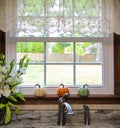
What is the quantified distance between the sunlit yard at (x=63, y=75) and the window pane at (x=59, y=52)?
7 centimetres

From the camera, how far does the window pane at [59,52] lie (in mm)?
2574

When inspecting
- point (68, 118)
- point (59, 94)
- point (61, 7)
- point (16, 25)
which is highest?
point (61, 7)

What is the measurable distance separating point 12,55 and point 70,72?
564mm

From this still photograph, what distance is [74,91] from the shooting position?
100 inches

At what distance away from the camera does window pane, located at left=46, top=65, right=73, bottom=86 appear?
259 cm

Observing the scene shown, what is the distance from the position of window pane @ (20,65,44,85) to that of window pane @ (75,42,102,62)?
37 centimetres

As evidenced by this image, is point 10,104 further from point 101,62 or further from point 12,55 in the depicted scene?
point 101,62

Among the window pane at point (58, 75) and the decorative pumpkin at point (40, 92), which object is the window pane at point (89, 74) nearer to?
the window pane at point (58, 75)

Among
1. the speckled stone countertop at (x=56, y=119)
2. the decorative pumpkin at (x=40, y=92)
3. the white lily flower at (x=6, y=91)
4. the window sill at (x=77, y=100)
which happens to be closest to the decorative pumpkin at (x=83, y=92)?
the window sill at (x=77, y=100)

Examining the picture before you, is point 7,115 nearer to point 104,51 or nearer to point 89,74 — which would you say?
point 89,74

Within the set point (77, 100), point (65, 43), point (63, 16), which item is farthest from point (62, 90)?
point (63, 16)

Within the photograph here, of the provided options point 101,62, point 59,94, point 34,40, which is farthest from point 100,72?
point 34,40

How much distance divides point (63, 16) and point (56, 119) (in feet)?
2.94

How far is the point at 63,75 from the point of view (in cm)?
259
